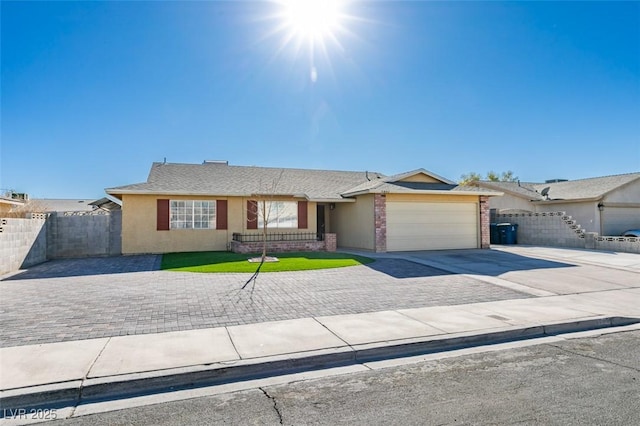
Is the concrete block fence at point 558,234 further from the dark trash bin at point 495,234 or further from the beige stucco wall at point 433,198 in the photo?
the beige stucco wall at point 433,198

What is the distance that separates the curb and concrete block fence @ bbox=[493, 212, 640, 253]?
15389 millimetres

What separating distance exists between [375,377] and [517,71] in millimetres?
15832

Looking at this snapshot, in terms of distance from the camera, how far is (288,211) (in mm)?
18984

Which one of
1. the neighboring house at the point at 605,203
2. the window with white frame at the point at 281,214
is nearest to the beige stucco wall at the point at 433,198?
the window with white frame at the point at 281,214

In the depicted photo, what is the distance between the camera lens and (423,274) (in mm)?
11477

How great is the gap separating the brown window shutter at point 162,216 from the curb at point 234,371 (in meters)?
13.9

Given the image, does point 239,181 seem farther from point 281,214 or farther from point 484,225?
point 484,225

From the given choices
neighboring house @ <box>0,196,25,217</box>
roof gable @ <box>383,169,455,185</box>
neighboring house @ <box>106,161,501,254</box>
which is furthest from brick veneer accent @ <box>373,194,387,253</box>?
neighboring house @ <box>0,196,25,217</box>

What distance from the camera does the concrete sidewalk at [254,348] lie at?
165 inches

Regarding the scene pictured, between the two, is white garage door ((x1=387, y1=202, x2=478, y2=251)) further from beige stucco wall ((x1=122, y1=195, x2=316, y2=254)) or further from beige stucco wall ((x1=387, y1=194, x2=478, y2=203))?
beige stucco wall ((x1=122, y1=195, x2=316, y2=254))

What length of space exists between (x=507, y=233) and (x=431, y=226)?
6.85 meters

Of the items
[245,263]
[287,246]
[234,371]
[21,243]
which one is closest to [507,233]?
[287,246]

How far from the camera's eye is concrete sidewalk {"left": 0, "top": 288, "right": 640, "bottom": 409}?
13.8 feet

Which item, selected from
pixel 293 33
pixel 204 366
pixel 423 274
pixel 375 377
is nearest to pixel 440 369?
pixel 375 377
